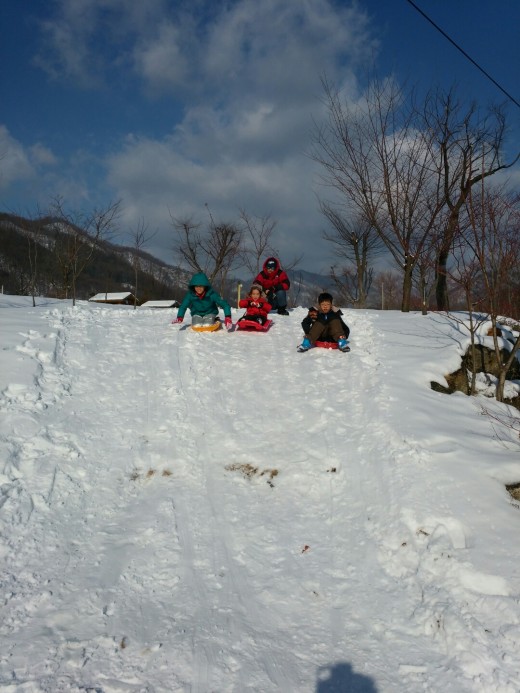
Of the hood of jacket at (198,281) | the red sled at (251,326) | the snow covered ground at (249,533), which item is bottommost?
the snow covered ground at (249,533)

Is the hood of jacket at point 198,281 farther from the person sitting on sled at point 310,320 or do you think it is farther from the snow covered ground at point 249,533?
the snow covered ground at point 249,533

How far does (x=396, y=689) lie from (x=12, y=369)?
5.17 meters

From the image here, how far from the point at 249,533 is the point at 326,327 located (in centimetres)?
511

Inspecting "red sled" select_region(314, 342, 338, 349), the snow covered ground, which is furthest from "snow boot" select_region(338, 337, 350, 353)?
the snow covered ground

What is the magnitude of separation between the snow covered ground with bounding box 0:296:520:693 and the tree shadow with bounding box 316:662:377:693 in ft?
0.04

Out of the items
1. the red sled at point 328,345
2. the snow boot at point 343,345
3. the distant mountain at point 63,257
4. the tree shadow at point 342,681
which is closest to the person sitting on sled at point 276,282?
the red sled at point 328,345

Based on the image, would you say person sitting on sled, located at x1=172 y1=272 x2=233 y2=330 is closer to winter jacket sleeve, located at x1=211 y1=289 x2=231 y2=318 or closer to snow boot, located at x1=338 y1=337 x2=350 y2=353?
winter jacket sleeve, located at x1=211 y1=289 x2=231 y2=318

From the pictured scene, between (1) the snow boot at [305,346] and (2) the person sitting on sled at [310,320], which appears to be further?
(2) the person sitting on sled at [310,320]

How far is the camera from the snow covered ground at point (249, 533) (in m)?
2.62

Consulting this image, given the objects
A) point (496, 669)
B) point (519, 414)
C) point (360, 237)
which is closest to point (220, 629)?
point (496, 669)

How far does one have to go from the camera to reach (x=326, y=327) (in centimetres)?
838

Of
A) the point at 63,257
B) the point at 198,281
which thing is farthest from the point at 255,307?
the point at 63,257

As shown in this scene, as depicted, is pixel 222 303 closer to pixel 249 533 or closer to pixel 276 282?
pixel 276 282

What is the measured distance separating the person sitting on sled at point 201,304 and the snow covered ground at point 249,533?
2.73 meters
